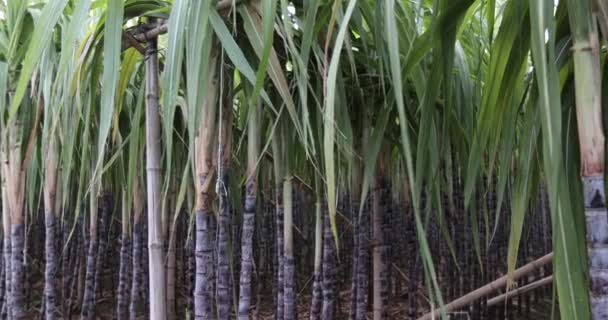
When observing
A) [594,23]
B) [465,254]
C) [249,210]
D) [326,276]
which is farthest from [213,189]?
[465,254]

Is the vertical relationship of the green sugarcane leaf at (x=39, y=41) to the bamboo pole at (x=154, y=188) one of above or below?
above

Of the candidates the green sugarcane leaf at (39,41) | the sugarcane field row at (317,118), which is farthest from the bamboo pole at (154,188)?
the green sugarcane leaf at (39,41)

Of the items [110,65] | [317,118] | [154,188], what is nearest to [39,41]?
[110,65]

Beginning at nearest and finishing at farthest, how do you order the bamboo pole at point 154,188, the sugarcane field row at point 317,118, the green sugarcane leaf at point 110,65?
the sugarcane field row at point 317,118 < the green sugarcane leaf at point 110,65 < the bamboo pole at point 154,188

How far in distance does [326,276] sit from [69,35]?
2.64 feet

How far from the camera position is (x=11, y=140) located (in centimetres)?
137

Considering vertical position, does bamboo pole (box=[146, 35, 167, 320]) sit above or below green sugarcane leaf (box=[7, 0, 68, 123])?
below

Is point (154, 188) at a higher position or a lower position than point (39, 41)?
lower

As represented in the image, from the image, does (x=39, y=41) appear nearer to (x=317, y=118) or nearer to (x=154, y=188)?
(x=154, y=188)

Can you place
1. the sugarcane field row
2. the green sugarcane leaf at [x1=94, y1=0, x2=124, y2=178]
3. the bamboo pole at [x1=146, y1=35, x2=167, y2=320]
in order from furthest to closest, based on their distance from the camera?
the bamboo pole at [x1=146, y1=35, x2=167, y2=320] → the green sugarcane leaf at [x1=94, y1=0, x2=124, y2=178] → the sugarcane field row

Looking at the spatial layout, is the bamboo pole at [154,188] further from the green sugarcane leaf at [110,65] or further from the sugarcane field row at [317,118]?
the green sugarcane leaf at [110,65]

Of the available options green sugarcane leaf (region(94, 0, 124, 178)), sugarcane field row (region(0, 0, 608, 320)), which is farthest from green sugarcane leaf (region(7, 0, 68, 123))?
green sugarcane leaf (region(94, 0, 124, 178))

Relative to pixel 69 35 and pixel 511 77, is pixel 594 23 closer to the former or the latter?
pixel 511 77

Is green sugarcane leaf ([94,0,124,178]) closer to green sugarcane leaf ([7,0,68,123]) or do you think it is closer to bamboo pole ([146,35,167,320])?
green sugarcane leaf ([7,0,68,123])
